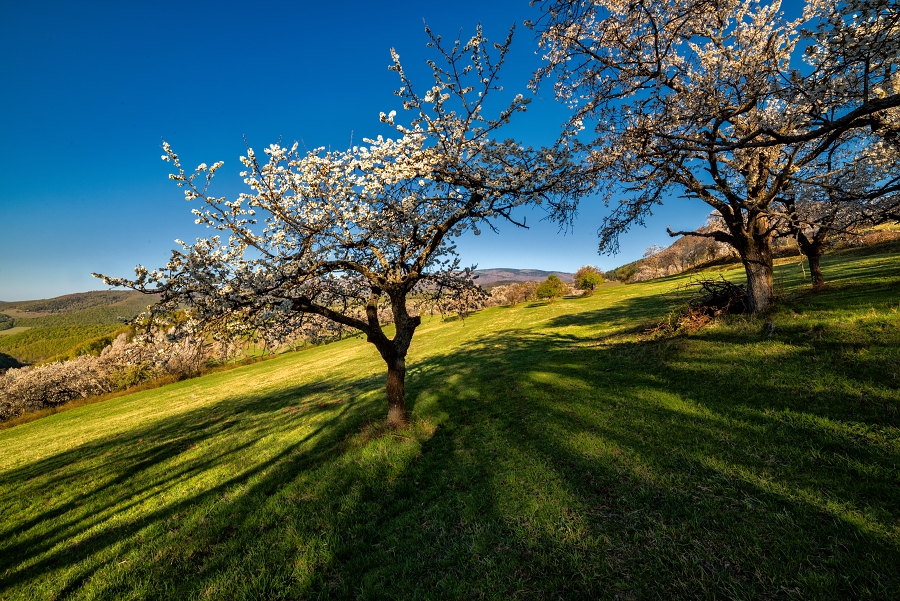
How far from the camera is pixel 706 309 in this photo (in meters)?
12.1

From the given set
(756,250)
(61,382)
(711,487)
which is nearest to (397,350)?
(711,487)

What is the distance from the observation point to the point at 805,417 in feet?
18.8

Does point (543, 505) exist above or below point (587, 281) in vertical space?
below

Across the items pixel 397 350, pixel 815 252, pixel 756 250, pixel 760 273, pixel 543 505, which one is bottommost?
pixel 543 505

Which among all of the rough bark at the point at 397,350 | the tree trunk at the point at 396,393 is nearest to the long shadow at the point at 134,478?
the tree trunk at the point at 396,393

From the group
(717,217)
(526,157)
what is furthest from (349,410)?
(717,217)

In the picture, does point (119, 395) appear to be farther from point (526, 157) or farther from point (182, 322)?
point (526, 157)

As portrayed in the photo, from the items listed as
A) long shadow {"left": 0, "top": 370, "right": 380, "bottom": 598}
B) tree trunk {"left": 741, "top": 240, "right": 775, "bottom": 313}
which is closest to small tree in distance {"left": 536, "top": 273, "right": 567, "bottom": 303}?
long shadow {"left": 0, "top": 370, "right": 380, "bottom": 598}

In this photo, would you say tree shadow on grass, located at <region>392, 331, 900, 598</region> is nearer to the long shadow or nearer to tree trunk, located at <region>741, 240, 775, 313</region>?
tree trunk, located at <region>741, 240, 775, 313</region>

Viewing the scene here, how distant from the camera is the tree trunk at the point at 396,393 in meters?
9.42

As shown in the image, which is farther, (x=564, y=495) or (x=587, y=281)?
(x=587, y=281)

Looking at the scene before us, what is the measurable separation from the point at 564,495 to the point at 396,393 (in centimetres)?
544

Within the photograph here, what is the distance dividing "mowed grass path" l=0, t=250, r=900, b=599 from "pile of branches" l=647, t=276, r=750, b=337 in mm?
1005

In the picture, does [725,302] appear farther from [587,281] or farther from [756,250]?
[587,281]
